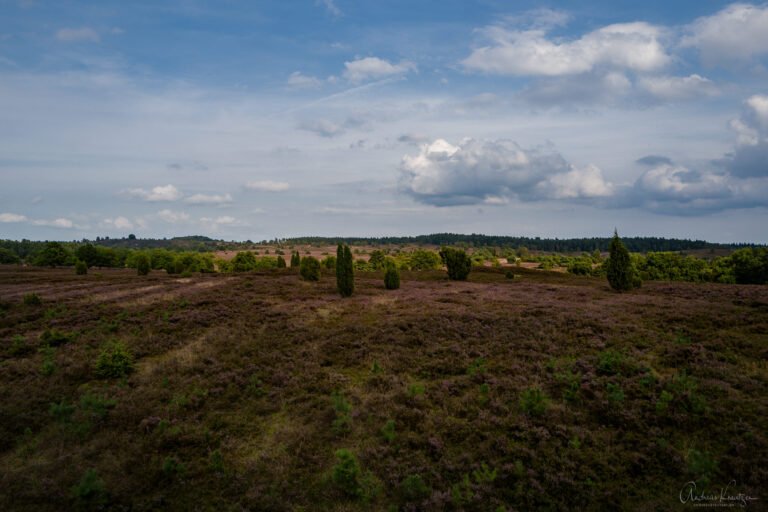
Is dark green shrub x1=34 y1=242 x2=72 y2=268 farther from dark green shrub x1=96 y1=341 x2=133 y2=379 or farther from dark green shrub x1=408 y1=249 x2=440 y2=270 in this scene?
dark green shrub x1=96 y1=341 x2=133 y2=379

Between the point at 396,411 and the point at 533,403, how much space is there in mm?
5266

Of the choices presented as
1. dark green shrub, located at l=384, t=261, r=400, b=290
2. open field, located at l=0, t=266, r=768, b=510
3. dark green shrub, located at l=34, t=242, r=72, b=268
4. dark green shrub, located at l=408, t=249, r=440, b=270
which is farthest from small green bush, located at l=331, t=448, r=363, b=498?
dark green shrub, located at l=34, t=242, r=72, b=268

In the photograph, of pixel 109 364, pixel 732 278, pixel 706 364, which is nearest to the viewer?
pixel 706 364

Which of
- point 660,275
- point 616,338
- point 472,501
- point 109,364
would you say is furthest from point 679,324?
point 660,275

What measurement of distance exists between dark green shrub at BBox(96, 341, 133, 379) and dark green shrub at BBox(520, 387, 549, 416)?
62.6ft

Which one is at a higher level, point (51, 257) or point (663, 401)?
point (51, 257)

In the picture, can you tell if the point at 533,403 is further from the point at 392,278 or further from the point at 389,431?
the point at 392,278

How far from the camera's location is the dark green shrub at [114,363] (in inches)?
772

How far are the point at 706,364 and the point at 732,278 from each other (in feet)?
221

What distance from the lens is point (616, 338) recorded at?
21203mm

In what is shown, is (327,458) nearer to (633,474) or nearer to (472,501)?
(472,501)

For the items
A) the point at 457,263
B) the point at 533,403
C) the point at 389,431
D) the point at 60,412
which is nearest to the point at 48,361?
the point at 60,412

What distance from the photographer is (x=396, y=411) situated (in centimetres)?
1571

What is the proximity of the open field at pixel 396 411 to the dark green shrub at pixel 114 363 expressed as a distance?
424 millimetres
